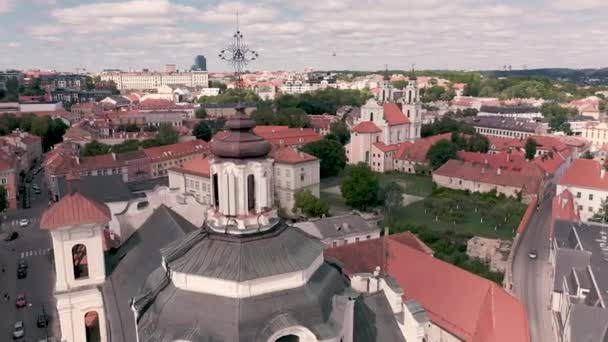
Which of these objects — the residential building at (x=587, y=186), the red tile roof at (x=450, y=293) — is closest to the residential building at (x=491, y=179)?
the residential building at (x=587, y=186)

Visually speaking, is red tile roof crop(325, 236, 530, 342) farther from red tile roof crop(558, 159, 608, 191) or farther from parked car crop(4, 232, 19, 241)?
parked car crop(4, 232, 19, 241)

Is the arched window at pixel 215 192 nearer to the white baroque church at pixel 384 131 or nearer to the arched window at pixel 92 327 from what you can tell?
the arched window at pixel 92 327

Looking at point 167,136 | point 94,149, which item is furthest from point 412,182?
point 94,149

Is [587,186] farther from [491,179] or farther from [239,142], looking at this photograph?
[239,142]

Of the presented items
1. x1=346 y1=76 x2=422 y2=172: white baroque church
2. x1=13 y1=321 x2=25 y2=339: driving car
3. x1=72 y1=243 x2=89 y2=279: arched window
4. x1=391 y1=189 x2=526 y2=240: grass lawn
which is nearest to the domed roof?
x1=72 y1=243 x2=89 y2=279: arched window

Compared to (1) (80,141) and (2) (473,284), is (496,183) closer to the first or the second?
(2) (473,284)

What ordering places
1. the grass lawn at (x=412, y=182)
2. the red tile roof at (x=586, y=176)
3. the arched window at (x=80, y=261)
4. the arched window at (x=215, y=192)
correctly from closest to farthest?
the arched window at (x=215, y=192)
the arched window at (x=80, y=261)
the red tile roof at (x=586, y=176)
the grass lawn at (x=412, y=182)

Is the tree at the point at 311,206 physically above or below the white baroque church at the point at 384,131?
below
